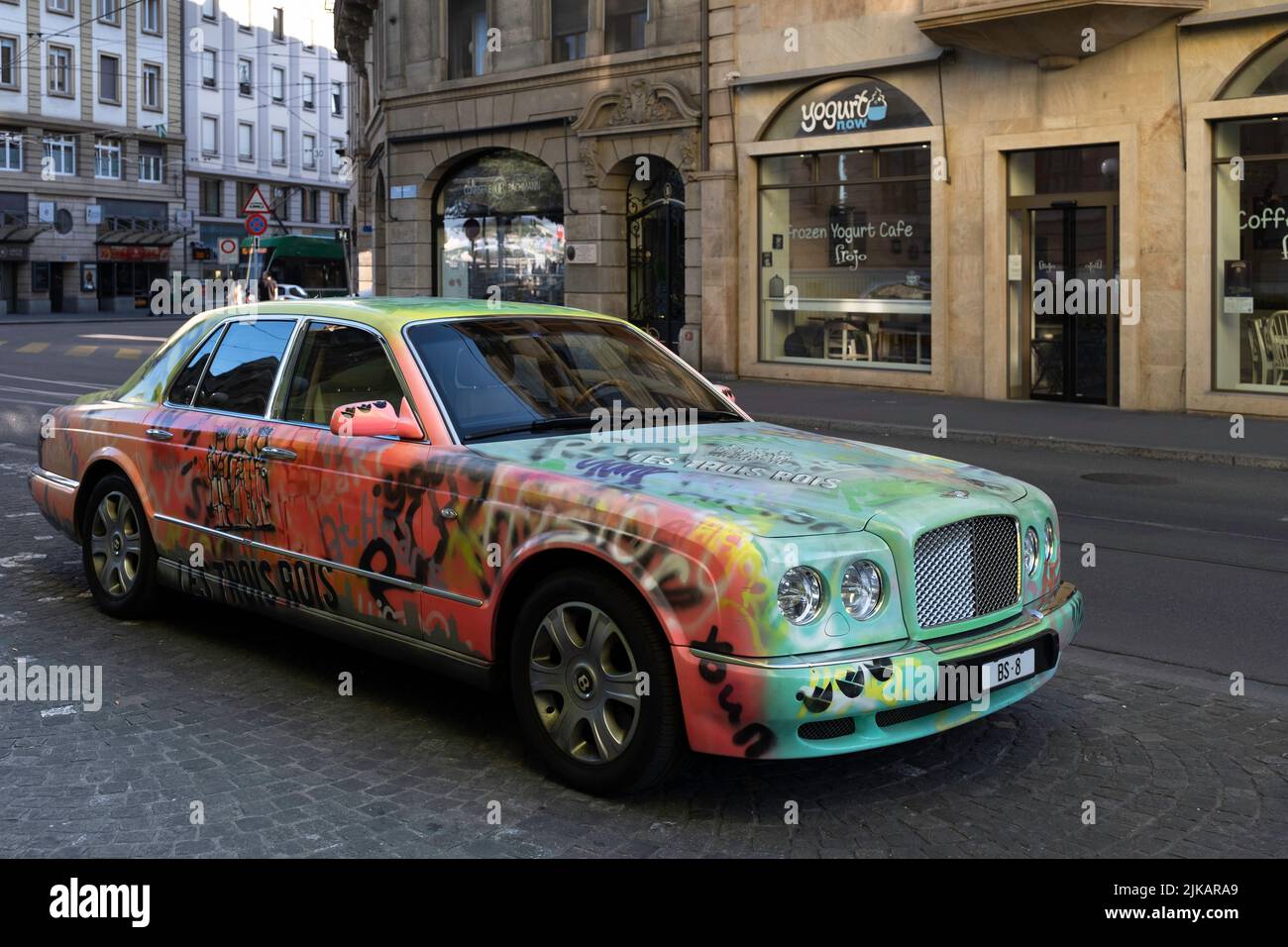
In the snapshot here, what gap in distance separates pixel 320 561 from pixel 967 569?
2470 millimetres

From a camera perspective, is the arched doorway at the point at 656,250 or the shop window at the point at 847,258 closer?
the shop window at the point at 847,258

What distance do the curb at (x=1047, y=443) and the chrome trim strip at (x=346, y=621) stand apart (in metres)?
8.12

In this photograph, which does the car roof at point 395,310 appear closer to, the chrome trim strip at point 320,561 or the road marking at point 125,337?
the chrome trim strip at point 320,561

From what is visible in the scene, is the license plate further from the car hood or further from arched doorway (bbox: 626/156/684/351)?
arched doorway (bbox: 626/156/684/351)

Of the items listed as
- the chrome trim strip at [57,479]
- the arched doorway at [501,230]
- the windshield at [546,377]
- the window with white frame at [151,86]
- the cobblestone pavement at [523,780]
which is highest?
the window with white frame at [151,86]

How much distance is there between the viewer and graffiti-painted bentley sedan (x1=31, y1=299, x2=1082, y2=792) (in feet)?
14.0

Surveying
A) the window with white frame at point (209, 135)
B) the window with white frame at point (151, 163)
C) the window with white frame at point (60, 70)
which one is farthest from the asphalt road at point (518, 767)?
the window with white frame at point (209, 135)

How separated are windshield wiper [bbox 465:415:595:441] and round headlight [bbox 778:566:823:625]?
1.48 m

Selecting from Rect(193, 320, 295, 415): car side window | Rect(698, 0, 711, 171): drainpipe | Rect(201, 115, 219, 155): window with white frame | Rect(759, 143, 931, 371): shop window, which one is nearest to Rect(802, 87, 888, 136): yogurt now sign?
Rect(759, 143, 931, 371): shop window

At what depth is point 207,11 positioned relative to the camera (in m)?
70.1

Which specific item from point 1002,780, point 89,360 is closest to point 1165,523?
point 1002,780

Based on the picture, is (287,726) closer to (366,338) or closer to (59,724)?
(59,724)

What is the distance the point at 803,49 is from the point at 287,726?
1823 cm

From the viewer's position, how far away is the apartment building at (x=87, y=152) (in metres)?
59.0
